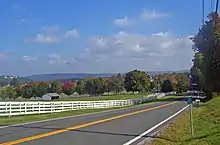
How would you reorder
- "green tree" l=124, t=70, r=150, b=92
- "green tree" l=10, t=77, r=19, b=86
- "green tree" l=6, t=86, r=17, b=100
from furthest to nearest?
"green tree" l=10, t=77, r=19, b=86 → "green tree" l=124, t=70, r=150, b=92 → "green tree" l=6, t=86, r=17, b=100

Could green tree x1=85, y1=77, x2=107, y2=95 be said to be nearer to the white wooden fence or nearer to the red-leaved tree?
the red-leaved tree

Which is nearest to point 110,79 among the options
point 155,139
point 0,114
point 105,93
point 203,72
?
point 105,93

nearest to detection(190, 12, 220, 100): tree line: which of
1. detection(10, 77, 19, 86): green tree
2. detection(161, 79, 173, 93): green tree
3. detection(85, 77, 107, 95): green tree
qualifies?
detection(85, 77, 107, 95): green tree

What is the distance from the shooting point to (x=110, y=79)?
18625 cm

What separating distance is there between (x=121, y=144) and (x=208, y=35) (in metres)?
59.8

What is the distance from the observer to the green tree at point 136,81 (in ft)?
559

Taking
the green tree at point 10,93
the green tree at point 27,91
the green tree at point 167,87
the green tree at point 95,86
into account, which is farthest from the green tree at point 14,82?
the green tree at point 167,87

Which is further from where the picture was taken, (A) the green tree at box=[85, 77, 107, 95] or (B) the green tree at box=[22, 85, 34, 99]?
(A) the green tree at box=[85, 77, 107, 95]

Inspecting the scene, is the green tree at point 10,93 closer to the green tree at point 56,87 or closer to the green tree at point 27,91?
the green tree at point 27,91

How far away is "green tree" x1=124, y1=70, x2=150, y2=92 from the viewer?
170 m

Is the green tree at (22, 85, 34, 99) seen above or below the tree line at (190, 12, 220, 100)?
below

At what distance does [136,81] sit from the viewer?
173 metres

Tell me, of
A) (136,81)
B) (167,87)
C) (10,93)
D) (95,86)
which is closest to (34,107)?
(10,93)

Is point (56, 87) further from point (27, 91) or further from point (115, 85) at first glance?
point (115, 85)
